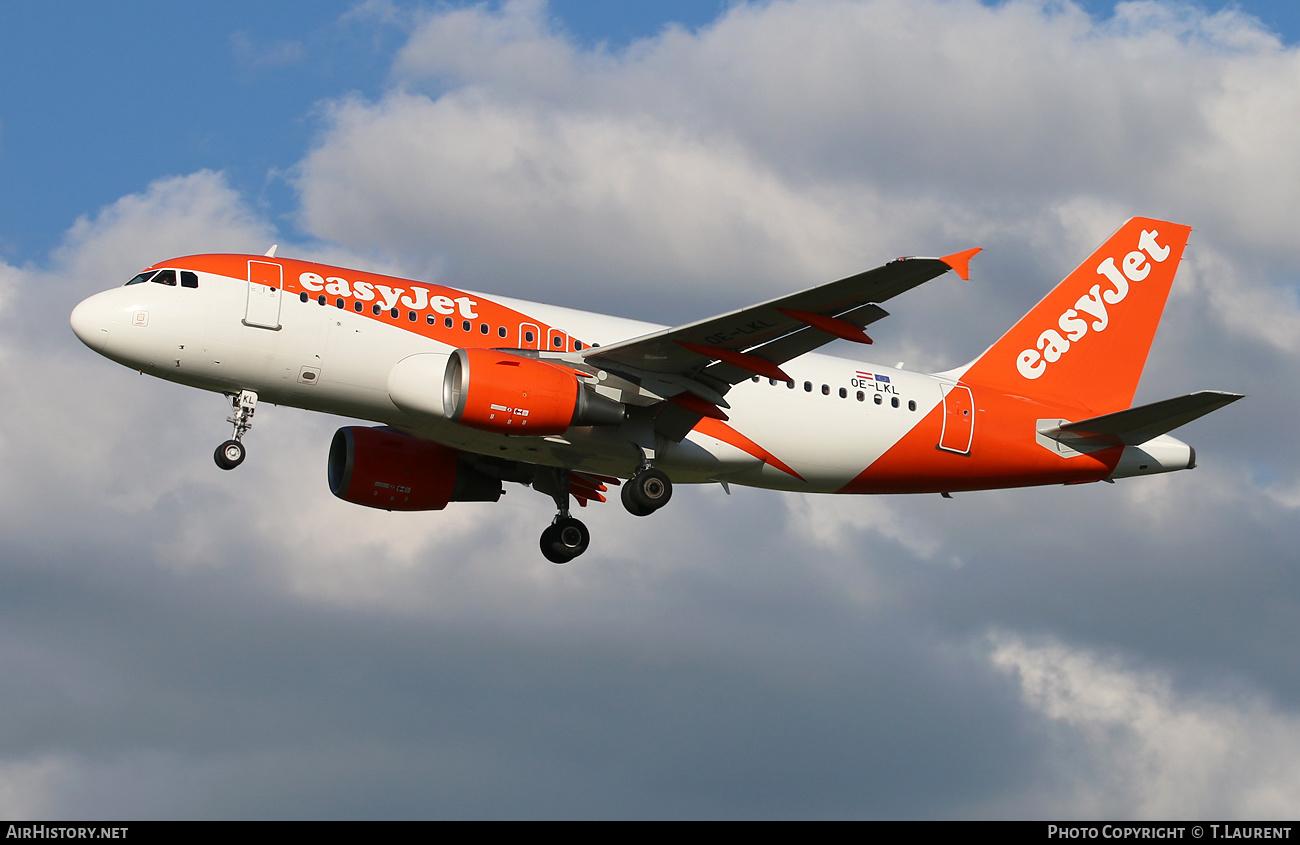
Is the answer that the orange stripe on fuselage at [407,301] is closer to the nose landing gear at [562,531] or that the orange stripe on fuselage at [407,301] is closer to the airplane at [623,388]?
the airplane at [623,388]

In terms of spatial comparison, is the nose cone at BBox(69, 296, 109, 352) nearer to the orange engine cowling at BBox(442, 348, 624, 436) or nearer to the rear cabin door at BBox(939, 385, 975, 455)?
the orange engine cowling at BBox(442, 348, 624, 436)

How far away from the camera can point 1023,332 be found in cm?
3872

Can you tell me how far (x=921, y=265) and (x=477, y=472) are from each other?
50.2ft

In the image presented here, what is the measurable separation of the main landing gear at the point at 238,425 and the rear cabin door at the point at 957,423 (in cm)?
1620

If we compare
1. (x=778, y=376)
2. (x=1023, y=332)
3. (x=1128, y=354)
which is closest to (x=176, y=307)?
(x=778, y=376)

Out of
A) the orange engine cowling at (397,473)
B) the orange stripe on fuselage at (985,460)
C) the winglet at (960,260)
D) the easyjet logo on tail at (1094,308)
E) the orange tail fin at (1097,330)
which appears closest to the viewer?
the winglet at (960,260)

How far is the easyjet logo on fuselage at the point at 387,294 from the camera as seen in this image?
31688mm

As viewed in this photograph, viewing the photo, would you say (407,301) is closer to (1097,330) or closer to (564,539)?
(564,539)

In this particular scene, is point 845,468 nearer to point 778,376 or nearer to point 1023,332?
point 778,376

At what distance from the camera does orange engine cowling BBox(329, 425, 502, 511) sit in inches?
1455

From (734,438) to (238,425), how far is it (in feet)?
36.4

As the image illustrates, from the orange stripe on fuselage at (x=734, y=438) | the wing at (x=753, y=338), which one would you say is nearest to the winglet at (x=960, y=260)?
the wing at (x=753, y=338)

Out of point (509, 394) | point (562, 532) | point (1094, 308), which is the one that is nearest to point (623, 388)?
point (509, 394)
